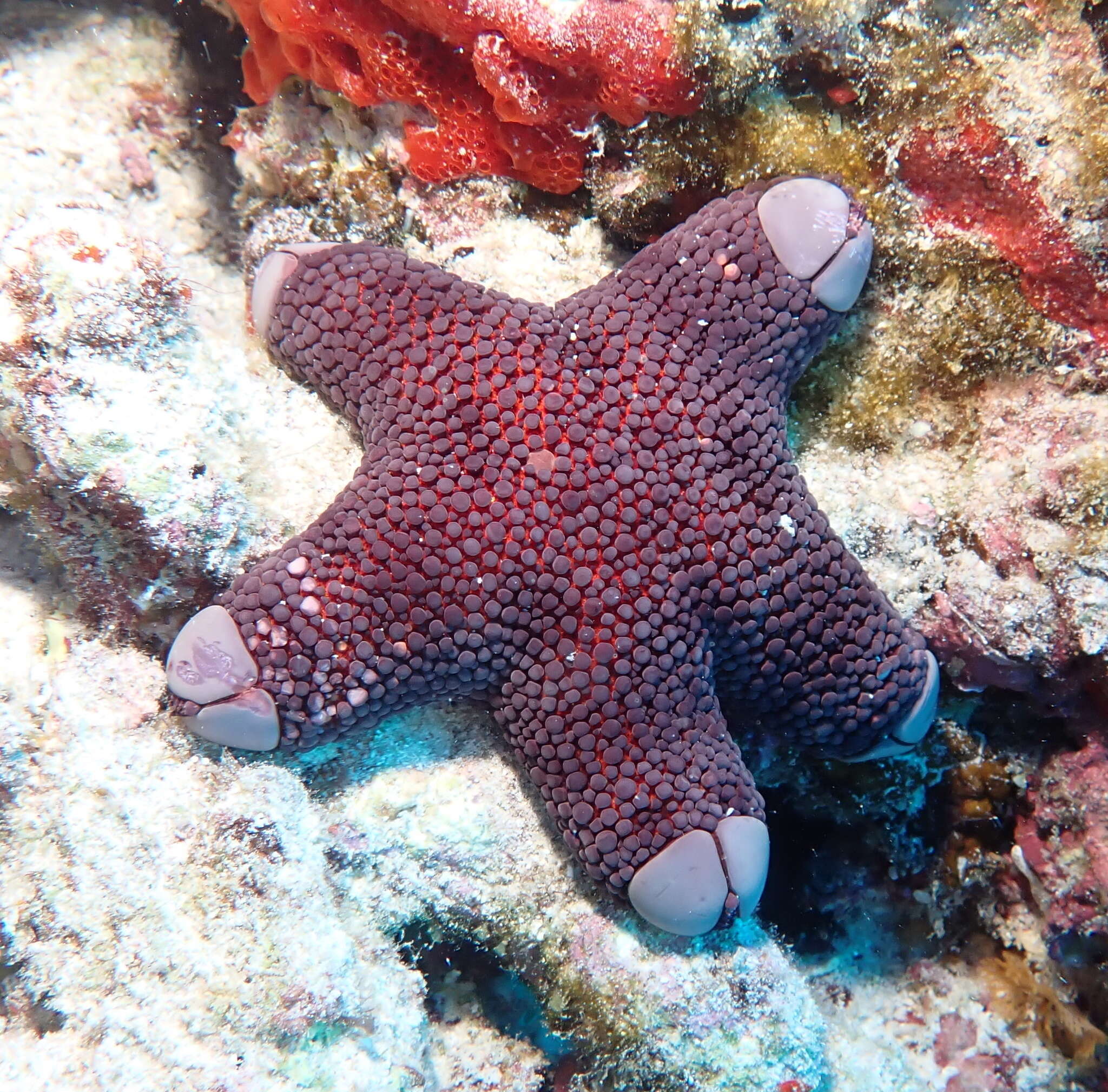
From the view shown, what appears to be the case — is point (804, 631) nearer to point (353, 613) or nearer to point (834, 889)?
point (353, 613)

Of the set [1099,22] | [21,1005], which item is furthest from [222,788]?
→ [1099,22]

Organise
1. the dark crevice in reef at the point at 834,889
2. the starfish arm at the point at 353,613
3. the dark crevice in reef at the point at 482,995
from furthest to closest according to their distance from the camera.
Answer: the dark crevice in reef at the point at 834,889
the dark crevice in reef at the point at 482,995
the starfish arm at the point at 353,613

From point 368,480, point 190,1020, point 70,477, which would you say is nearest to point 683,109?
point 368,480

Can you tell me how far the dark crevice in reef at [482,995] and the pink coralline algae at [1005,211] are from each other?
4.15m

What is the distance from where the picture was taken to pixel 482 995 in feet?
14.2

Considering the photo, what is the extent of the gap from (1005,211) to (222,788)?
4137mm

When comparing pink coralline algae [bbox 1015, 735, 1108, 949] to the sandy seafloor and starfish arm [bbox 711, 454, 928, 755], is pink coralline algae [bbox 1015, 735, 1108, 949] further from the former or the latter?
starfish arm [bbox 711, 454, 928, 755]

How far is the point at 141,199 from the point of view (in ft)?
14.8

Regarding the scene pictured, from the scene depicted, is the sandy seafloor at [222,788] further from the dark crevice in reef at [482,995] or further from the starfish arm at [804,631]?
the starfish arm at [804,631]

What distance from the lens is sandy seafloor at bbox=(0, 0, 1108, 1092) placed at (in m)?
2.91

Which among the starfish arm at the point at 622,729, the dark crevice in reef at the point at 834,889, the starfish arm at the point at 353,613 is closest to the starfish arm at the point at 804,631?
the starfish arm at the point at 622,729

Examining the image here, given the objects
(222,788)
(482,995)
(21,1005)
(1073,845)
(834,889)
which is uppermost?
(1073,845)

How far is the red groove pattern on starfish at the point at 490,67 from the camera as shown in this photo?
3.24 m

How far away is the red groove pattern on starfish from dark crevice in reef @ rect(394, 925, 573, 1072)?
3999 millimetres
